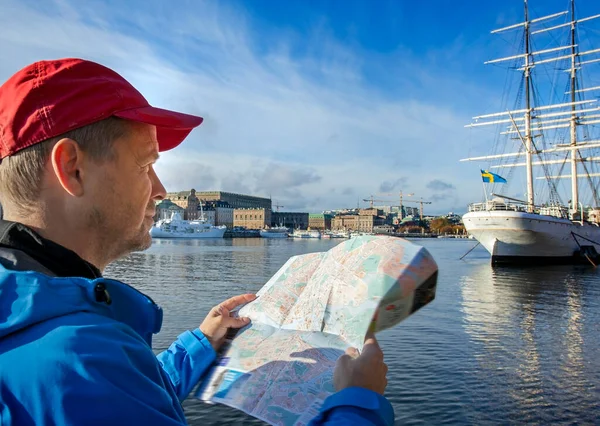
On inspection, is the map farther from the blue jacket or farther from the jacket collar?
the jacket collar

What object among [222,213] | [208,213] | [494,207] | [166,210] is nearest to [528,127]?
[494,207]

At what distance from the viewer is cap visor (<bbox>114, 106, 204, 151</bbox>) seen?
142 centimetres

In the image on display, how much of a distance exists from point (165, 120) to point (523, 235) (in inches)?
1564

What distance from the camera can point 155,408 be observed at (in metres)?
1.07

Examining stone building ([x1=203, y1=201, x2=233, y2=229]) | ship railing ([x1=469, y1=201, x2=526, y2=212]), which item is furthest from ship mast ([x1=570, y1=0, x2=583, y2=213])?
stone building ([x1=203, y1=201, x2=233, y2=229])

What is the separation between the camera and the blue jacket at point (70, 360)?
0.98 meters

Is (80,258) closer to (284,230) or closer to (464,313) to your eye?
(464,313)

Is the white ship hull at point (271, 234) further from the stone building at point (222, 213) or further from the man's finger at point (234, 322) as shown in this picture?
the man's finger at point (234, 322)

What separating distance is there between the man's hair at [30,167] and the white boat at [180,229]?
113 meters

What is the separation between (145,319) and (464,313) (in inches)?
621

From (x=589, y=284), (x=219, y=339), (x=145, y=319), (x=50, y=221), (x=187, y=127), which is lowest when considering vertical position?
(x=589, y=284)

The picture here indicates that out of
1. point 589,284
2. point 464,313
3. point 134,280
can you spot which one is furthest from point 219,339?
point 589,284

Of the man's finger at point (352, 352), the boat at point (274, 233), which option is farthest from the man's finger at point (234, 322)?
the boat at point (274, 233)

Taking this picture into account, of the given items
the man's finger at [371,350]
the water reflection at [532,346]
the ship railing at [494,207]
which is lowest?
the water reflection at [532,346]
